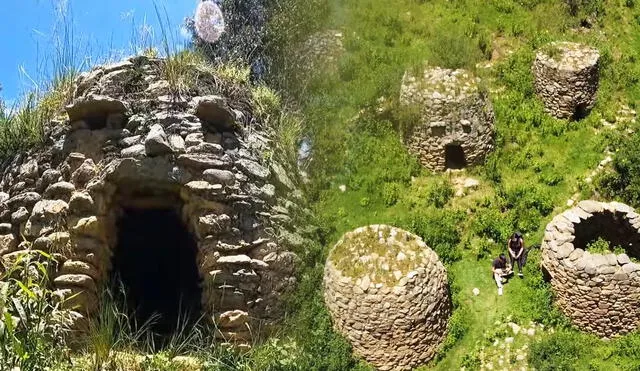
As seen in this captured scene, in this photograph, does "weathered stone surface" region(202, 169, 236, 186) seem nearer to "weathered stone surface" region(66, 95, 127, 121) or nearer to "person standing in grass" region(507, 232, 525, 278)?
"weathered stone surface" region(66, 95, 127, 121)

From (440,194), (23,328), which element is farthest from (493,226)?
(23,328)

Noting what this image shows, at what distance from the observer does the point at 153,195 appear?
9.81 meters

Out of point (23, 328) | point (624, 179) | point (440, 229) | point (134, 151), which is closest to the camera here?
point (23, 328)

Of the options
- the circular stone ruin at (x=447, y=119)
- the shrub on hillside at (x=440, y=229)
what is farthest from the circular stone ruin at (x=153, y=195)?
the circular stone ruin at (x=447, y=119)

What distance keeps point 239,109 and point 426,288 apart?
13.2 feet

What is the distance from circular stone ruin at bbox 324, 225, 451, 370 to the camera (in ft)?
30.7

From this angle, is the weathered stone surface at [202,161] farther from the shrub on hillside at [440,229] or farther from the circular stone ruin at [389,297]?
the shrub on hillside at [440,229]

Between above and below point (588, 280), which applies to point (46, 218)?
above

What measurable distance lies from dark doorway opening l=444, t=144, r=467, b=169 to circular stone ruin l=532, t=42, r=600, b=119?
7.68 ft

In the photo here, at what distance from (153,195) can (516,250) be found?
5739 mm

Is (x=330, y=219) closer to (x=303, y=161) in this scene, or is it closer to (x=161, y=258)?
(x=303, y=161)

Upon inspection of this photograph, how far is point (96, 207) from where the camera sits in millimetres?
9336

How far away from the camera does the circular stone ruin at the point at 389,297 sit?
936cm

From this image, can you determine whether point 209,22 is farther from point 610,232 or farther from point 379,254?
point 610,232
